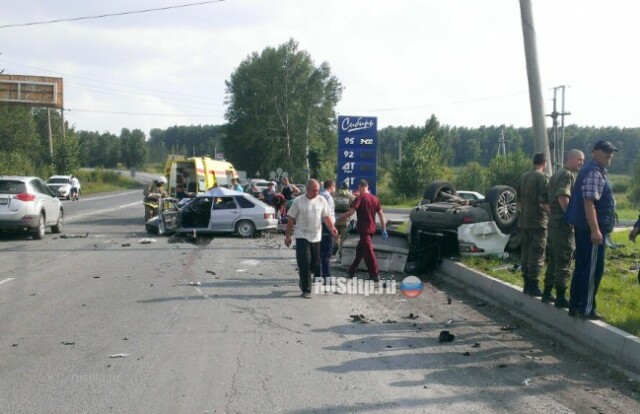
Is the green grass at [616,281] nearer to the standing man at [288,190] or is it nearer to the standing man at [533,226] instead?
the standing man at [533,226]

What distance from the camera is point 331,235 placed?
11484mm

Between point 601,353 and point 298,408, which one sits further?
point 601,353

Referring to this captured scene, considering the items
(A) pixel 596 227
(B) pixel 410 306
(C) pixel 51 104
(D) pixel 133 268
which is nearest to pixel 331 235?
(B) pixel 410 306

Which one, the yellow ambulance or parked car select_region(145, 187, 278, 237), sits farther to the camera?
the yellow ambulance

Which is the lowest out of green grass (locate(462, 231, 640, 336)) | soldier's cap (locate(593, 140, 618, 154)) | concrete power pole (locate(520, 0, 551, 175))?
green grass (locate(462, 231, 640, 336))

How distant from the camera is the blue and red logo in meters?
10.6

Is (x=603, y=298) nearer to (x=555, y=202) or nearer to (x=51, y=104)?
(x=555, y=202)

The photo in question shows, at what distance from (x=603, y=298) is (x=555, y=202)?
1.70m

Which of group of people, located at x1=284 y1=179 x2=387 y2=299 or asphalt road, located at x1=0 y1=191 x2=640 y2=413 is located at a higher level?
group of people, located at x1=284 y1=179 x2=387 y2=299

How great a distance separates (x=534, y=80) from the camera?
12.1m

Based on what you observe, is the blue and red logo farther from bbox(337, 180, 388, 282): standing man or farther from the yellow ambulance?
the yellow ambulance

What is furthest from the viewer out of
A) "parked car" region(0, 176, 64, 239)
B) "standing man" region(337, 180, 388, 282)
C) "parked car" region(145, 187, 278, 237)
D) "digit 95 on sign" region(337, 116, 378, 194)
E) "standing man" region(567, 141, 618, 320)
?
"parked car" region(145, 187, 278, 237)

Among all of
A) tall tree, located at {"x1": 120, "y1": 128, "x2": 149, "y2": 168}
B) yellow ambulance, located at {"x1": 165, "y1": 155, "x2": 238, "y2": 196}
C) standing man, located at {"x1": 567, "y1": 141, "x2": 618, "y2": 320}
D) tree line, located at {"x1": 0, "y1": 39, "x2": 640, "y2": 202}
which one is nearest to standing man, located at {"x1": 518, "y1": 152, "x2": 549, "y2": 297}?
standing man, located at {"x1": 567, "y1": 141, "x2": 618, "y2": 320}

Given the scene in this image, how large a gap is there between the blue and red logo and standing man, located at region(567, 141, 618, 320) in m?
3.65
